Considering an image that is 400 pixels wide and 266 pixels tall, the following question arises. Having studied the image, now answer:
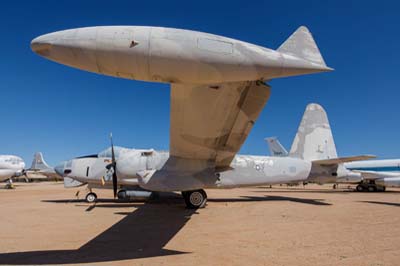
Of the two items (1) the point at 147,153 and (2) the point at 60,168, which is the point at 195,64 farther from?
(2) the point at 60,168

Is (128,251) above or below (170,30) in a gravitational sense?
below

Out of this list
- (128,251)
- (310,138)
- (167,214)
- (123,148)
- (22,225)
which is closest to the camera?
(128,251)

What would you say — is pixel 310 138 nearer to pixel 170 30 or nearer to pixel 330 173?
pixel 330 173

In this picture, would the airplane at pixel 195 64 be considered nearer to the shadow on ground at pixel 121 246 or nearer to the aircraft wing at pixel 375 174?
the shadow on ground at pixel 121 246

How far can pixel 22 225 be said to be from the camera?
933 cm

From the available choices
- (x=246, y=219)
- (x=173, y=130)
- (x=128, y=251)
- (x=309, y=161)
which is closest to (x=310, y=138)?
(x=309, y=161)

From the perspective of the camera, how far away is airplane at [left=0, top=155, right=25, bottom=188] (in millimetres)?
37594

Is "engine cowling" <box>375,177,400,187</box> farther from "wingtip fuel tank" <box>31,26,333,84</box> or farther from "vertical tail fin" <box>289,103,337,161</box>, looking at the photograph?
"wingtip fuel tank" <box>31,26,333,84</box>

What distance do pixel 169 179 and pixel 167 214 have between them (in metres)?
2.54

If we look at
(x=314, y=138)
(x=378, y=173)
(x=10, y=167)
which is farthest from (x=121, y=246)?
(x=10, y=167)

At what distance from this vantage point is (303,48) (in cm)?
538

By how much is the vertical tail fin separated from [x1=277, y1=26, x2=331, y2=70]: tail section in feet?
45.3

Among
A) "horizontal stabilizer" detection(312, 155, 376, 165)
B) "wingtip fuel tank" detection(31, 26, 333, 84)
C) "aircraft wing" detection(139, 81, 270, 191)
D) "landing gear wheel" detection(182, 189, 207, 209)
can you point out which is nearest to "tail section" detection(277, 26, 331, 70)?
"wingtip fuel tank" detection(31, 26, 333, 84)

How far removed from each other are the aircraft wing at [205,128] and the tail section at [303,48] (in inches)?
35.8
